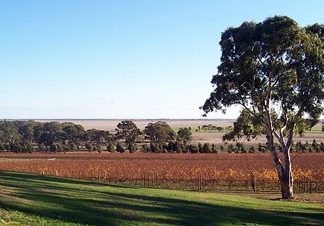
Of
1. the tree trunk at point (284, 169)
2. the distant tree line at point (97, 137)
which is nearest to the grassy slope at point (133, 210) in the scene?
the tree trunk at point (284, 169)

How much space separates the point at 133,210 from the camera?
2266 cm

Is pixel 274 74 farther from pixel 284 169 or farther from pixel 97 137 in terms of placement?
pixel 97 137

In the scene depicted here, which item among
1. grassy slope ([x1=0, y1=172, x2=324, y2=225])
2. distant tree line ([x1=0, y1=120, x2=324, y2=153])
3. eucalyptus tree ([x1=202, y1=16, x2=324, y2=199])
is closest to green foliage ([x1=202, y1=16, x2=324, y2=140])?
eucalyptus tree ([x1=202, y1=16, x2=324, y2=199])

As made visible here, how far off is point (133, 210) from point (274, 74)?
18.0 m

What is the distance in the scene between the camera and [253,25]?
35250mm

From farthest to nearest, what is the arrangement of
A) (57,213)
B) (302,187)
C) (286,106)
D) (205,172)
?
1. (205,172)
2. (302,187)
3. (286,106)
4. (57,213)

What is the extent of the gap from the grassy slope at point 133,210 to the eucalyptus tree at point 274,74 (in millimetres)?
8458

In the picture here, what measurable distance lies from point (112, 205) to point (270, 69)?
17369mm

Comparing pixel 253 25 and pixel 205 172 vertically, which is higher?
pixel 253 25

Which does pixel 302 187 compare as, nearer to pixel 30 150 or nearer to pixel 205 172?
pixel 205 172

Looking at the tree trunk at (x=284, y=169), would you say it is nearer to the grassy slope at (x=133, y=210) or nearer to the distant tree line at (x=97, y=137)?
the grassy slope at (x=133, y=210)

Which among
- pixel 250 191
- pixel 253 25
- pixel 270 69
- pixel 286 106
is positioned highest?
pixel 253 25

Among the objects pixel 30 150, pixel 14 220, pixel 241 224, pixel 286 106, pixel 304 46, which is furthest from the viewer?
pixel 30 150

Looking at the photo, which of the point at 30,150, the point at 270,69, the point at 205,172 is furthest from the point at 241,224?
the point at 30,150
